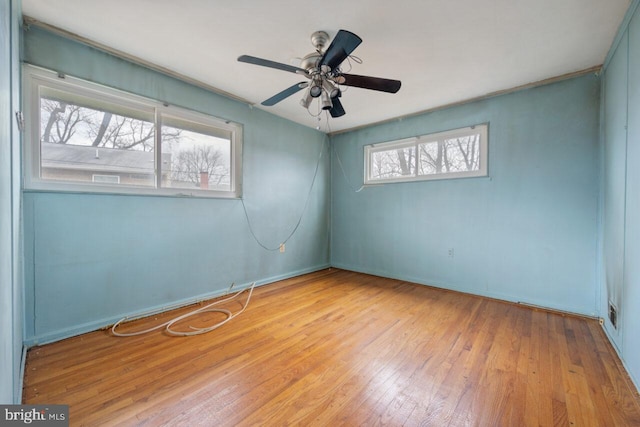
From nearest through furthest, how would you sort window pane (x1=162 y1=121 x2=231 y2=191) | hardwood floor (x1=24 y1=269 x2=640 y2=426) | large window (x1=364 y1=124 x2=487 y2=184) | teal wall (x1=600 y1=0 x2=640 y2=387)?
1. hardwood floor (x1=24 y1=269 x2=640 y2=426)
2. teal wall (x1=600 y1=0 x2=640 y2=387)
3. window pane (x1=162 y1=121 x2=231 y2=191)
4. large window (x1=364 y1=124 x2=487 y2=184)

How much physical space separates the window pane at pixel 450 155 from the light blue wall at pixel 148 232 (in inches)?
78.2

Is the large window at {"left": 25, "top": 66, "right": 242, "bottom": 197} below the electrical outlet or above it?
above

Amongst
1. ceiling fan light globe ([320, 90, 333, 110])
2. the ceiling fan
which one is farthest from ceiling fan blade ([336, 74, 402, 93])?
ceiling fan light globe ([320, 90, 333, 110])

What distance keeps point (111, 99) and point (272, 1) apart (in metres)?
1.80

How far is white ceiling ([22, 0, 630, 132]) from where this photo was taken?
176 centimetres

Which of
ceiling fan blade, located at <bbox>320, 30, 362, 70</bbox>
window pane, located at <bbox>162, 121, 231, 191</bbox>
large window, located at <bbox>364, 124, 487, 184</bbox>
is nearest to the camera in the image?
ceiling fan blade, located at <bbox>320, 30, 362, 70</bbox>

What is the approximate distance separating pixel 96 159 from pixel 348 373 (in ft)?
9.15

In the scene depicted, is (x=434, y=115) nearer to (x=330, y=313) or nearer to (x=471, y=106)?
(x=471, y=106)

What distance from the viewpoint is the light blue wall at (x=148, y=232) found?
1.99 metres

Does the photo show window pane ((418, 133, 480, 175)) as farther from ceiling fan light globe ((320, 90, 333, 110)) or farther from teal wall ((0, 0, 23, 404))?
teal wall ((0, 0, 23, 404))

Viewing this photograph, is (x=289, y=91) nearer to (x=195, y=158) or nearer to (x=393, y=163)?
(x=195, y=158)

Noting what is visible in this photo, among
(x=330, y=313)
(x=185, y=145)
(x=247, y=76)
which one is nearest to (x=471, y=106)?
(x=247, y=76)

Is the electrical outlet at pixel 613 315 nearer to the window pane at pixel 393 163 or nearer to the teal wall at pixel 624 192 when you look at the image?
the teal wall at pixel 624 192

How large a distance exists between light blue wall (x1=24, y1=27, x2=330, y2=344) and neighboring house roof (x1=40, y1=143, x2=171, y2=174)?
0.88ft
